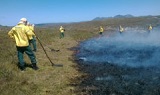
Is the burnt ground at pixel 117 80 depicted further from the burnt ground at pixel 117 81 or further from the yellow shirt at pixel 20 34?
the yellow shirt at pixel 20 34

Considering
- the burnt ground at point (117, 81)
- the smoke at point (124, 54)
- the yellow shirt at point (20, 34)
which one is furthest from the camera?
the smoke at point (124, 54)

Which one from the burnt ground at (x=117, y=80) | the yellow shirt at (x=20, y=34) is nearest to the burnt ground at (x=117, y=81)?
the burnt ground at (x=117, y=80)

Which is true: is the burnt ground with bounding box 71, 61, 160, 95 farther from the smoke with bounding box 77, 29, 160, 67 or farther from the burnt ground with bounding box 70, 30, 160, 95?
the smoke with bounding box 77, 29, 160, 67

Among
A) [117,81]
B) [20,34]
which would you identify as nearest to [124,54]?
[117,81]

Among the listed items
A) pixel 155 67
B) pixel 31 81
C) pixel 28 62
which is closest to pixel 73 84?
pixel 31 81

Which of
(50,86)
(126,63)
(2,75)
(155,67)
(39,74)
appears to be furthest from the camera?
(126,63)

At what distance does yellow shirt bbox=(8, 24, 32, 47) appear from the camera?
46.4 ft

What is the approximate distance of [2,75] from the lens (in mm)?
14070

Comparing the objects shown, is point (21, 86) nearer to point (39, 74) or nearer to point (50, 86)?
point (50, 86)

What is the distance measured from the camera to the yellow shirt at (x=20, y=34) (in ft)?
46.4

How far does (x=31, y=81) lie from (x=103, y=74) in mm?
4976

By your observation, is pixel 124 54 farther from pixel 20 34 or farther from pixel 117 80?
pixel 20 34

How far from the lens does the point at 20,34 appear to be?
1413 centimetres

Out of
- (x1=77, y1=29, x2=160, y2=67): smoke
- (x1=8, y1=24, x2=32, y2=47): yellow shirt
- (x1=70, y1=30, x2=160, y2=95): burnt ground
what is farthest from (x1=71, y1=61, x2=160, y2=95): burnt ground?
(x1=8, y1=24, x2=32, y2=47): yellow shirt
